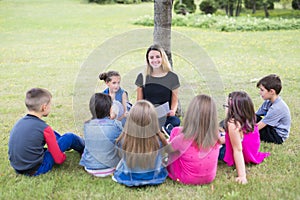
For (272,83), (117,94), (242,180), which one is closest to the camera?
(242,180)

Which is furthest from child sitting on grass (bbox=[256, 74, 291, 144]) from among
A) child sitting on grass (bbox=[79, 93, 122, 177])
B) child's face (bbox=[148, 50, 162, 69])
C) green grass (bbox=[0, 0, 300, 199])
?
child sitting on grass (bbox=[79, 93, 122, 177])

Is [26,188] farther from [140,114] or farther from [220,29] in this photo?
[220,29]

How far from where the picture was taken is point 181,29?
17172 mm

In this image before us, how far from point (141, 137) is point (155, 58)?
4.92 feet

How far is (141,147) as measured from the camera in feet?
10.3

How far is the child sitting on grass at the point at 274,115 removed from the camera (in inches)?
157

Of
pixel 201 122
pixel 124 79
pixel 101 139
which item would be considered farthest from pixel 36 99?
pixel 124 79

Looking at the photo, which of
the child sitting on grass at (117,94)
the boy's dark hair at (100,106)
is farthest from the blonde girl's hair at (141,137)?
the child sitting on grass at (117,94)

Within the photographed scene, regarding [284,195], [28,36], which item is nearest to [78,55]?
[28,36]

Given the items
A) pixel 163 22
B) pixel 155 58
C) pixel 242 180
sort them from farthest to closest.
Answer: pixel 163 22 → pixel 155 58 → pixel 242 180

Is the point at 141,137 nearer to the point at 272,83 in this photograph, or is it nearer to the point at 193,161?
the point at 193,161

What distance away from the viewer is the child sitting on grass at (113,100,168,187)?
312 centimetres

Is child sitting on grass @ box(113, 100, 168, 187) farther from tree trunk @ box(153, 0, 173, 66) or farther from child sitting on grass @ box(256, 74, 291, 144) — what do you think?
tree trunk @ box(153, 0, 173, 66)

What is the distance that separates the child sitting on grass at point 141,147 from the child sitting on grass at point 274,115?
150cm
